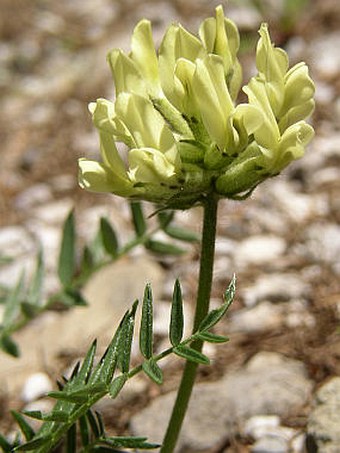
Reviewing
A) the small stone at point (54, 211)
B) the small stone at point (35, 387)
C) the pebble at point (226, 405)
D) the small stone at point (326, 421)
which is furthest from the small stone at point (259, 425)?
the small stone at point (54, 211)

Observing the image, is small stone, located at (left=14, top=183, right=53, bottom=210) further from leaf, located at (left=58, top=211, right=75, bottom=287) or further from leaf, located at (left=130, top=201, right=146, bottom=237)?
leaf, located at (left=130, top=201, right=146, bottom=237)

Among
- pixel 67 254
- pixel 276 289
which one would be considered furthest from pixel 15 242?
pixel 67 254

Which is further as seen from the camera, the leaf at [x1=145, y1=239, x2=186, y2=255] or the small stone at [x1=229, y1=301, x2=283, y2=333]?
the small stone at [x1=229, y1=301, x2=283, y2=333]

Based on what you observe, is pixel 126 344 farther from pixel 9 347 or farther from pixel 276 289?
pixel 276 289

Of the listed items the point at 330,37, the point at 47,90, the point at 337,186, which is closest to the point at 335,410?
the point at 337,186

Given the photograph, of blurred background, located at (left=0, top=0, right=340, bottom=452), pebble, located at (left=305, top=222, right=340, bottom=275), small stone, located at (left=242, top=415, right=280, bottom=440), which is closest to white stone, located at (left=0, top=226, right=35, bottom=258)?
blurred background, located at (left=0, top=0, right=340, bottom=452)

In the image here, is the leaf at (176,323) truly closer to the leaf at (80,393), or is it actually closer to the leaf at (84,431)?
the leaf at (80,393)
